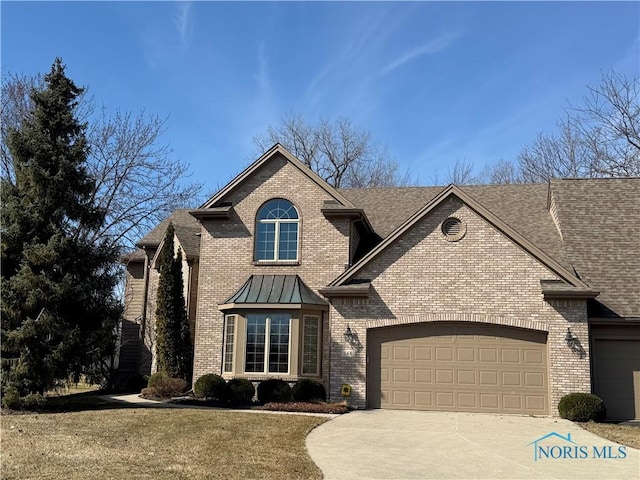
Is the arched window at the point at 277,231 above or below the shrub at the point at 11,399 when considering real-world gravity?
above

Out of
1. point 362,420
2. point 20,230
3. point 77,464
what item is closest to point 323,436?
point 362,420

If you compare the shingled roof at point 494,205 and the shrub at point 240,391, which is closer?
the shrub at point 240,391

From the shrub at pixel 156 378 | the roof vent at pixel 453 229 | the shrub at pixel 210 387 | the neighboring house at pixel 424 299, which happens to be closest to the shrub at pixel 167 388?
the shrub at pixel 156 378

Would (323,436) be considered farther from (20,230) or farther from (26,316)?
(20,230)

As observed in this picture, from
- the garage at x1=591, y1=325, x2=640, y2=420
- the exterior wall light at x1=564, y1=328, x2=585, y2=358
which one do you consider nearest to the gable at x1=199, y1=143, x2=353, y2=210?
the exterior wall light at x1=564, y1=328, x2=585, y2=358

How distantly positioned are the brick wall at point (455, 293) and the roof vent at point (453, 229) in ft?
0.40

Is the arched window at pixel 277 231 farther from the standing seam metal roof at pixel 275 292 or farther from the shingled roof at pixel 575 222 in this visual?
the shingled roof at pixel 575 222

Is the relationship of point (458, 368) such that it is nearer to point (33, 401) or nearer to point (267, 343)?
point (267, 343)

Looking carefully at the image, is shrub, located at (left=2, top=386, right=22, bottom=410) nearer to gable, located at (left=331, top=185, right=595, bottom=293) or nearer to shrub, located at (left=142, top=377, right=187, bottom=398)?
shrub, located at (left=142, top=377, right=187, bottom=398)

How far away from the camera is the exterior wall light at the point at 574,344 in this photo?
16375mm

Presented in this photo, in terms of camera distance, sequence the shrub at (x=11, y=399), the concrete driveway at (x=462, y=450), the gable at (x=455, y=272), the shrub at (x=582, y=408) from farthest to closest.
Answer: the gable at (x=455, y=272)
the shrub at (x=582, y=408)
the shrub at (x=11, y=399)
the concrete driveway at (x=462, y=450)

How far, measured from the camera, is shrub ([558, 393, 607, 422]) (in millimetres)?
15469

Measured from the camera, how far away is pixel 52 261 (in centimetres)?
1616

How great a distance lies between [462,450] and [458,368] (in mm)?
6098
